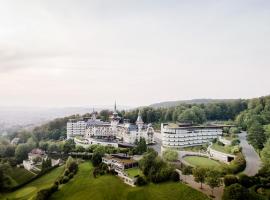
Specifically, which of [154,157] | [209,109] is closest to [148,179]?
[154,157]

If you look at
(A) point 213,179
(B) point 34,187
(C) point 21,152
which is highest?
(A) point 213,179

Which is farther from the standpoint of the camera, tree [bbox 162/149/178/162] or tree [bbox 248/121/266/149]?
tree [bbox 248/121/266/149]

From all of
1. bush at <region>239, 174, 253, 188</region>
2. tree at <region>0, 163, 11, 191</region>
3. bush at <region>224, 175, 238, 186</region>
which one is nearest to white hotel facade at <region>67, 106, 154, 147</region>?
tree at <region>0, 163, 11, 191</region>

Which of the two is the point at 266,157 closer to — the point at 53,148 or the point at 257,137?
the point at 257,137

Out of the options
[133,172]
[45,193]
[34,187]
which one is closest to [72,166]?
[34,187]

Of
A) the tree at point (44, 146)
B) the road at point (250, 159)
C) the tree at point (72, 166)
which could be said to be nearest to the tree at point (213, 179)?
the road at point (250, 159)

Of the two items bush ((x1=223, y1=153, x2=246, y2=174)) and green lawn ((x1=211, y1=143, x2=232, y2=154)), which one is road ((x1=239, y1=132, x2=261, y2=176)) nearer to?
bush ((x1=223, y1=153, x2=246, y2=174))
